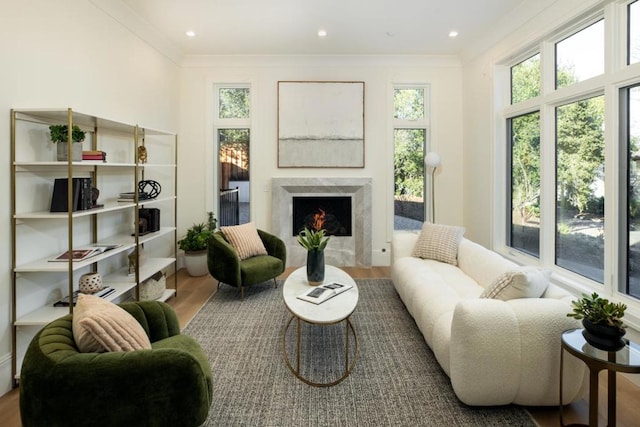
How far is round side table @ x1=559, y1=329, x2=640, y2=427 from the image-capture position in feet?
5.04

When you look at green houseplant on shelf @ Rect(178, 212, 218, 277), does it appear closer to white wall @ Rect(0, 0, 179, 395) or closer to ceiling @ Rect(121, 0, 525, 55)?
white wall @ Rect(0, 0, 179, 395)

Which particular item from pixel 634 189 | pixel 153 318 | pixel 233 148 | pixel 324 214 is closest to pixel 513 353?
pixel 634 189

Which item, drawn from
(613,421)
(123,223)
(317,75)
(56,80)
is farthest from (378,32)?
(613,421)

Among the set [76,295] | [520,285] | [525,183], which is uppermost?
[525,183]

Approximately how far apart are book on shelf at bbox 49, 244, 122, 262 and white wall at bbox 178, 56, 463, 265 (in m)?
2.26

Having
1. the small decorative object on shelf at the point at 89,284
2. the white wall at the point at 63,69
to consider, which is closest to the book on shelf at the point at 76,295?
the small decorative object on shelf at the point at 89,284

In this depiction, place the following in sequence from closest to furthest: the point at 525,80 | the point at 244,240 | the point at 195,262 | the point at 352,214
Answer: the point at 525,80 < the point at 244,240 < the point at 195,262 < the point at 352,214

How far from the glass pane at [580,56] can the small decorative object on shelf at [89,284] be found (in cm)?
453

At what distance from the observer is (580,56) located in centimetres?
300

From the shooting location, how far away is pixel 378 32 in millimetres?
4199

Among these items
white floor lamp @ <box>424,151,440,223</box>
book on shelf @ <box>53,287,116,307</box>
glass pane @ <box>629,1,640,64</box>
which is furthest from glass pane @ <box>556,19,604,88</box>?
book on shelf @ <box>53,287,116,307</box>

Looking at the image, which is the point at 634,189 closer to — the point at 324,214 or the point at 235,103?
the point at 324,214

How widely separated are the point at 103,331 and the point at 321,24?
3.83 m

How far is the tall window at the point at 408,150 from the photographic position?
206 inches
